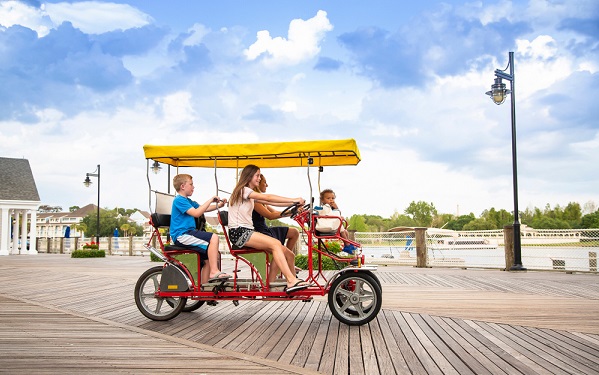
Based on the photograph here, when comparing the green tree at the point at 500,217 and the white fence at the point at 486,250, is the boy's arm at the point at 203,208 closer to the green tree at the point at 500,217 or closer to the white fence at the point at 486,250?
the white fence at the point at 486,250

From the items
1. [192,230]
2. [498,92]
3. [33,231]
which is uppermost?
[498,92]

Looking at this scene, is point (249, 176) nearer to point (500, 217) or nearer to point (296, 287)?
point (296, 287)

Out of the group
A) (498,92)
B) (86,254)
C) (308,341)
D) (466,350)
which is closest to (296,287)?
(308,341)

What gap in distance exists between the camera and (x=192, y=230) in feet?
23.1

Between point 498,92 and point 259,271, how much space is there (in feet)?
36.0

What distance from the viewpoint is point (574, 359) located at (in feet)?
16.1

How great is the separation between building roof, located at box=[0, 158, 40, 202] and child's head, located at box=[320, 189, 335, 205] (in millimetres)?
32304

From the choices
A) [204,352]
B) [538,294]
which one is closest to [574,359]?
[204,352]

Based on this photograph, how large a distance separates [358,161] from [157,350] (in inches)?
145

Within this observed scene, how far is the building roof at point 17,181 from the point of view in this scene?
36094 millimetres

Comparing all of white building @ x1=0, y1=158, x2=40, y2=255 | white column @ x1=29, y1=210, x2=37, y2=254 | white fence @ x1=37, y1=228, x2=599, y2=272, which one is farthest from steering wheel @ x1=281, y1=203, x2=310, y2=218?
white column @ x1=29, y1=210, x2=37, y2=254

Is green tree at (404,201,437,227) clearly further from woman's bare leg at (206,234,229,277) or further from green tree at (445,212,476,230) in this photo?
woman's bare leg at (206,234,229,277)

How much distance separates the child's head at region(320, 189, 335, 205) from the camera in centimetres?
767

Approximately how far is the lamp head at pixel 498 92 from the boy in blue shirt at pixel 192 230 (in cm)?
1080
